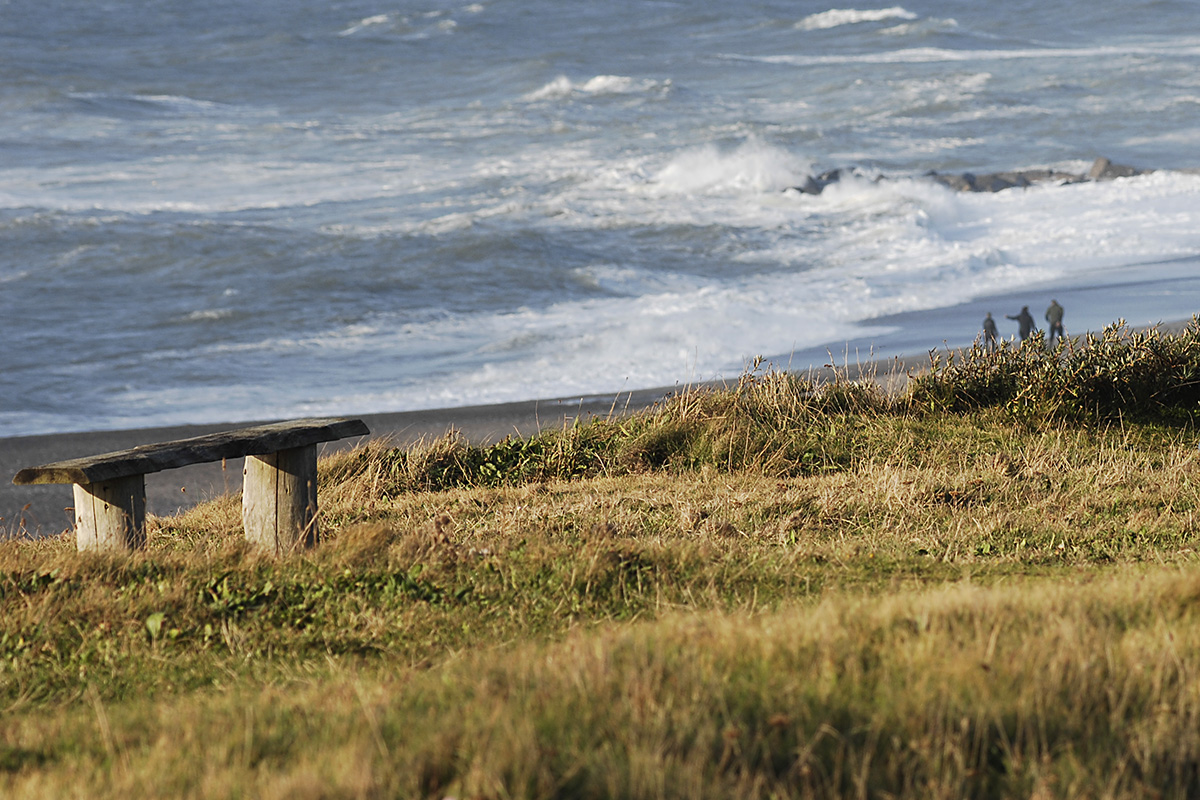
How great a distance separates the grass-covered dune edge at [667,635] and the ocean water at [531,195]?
8.82 meters

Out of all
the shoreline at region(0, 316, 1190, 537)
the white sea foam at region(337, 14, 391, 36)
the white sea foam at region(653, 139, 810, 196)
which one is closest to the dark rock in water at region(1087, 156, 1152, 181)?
the white sea foam at region(653, 139, 810, 196)

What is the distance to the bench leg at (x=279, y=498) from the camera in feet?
19.8

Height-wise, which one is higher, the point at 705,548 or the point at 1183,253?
the point at 1183,253

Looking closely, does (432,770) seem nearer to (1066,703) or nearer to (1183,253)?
(1066,703)

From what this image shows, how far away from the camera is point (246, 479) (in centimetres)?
620

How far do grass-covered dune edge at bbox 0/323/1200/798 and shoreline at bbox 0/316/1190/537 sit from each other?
3.11 metres

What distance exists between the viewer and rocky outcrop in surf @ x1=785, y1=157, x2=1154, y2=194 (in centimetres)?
4350

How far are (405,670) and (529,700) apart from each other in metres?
0.94

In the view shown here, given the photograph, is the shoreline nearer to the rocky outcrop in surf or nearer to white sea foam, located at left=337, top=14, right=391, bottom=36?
the rocky outcrop in surf

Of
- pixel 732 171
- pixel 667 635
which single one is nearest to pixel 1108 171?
pixel 732 171

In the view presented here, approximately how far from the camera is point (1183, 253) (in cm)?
2689

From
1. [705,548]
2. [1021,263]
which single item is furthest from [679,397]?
[1021,263]

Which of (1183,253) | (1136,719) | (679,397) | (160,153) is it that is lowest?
(1136,719)

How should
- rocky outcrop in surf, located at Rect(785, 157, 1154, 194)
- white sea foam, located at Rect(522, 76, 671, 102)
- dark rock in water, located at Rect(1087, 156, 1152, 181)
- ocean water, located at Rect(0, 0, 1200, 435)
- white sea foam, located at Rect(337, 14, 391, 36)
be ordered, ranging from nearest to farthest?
ocean water, located at Rect(0, 0, 1200, 435)
rocky outcrop in surf, located at Rect(785, 157, 1154, 194)
dark rock in water, located at Rect(1087, 156, 1152, 181)
white sea foam, located at Rect(522, 76, 671, 102)
white sea foam, located at Rect(337, 14, 391, 36)
